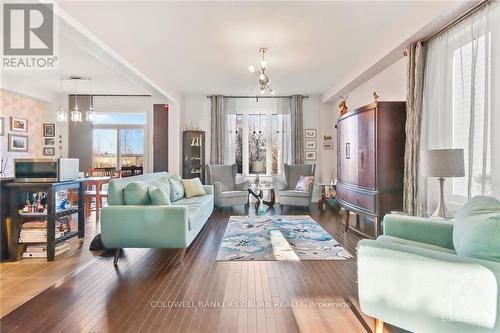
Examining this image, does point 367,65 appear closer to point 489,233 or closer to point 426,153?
point 426,153

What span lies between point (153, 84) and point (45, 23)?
1964 mm

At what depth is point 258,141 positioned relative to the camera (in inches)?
282

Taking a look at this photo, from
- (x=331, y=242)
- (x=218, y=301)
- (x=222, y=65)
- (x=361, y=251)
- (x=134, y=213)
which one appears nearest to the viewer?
(x=361, y=251)

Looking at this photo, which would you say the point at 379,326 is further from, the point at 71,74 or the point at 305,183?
the point at 71,74

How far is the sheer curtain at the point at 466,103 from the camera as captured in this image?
234cm

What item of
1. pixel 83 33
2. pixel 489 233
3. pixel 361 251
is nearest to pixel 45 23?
pixel 83 33

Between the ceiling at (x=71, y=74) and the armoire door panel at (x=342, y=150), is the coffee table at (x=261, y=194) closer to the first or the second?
the armoire door panel at (x=342, y=150)

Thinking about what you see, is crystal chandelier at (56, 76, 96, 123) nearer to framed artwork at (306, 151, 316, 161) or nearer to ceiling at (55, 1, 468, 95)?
ceiling at (55, 1, 468, 95)

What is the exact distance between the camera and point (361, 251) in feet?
5.36

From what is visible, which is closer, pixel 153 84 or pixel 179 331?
pixel 179 331

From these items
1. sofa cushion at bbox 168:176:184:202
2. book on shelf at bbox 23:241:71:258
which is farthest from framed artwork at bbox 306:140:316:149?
book on shelf at bbox 23:241:71:258

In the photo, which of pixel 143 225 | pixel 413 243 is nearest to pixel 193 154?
pixel 143 225

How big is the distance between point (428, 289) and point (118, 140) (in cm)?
738

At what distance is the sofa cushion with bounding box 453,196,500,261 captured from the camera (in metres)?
1.41
